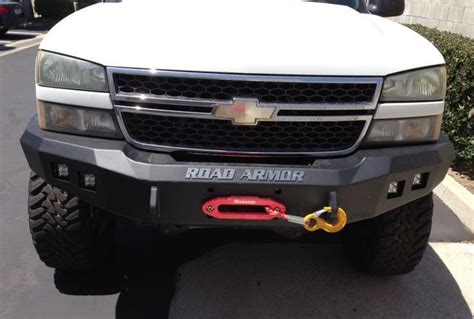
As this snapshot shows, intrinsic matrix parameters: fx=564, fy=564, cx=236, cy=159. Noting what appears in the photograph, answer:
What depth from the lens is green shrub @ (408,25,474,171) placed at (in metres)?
4.96

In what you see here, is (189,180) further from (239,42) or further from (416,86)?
(416,86)

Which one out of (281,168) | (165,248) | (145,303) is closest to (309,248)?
(165,248)

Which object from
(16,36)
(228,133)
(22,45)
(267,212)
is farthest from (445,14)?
(16,36)

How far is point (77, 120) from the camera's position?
2.52 metres

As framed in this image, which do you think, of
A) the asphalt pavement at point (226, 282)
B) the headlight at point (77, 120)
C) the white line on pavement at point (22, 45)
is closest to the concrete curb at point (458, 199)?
the asphalt pavement at point (226, 282)

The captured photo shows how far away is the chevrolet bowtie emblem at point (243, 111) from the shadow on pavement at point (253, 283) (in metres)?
1.15

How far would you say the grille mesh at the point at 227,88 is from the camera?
2.36 meters

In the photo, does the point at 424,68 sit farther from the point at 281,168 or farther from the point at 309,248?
the point at 309,248

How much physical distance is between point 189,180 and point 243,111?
373 millimetres

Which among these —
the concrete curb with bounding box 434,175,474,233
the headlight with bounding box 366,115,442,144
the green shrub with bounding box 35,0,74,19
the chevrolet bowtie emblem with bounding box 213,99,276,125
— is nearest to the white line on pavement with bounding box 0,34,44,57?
the green shrub with bounding box 35,0,74,19

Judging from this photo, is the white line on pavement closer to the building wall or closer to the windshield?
the building wall

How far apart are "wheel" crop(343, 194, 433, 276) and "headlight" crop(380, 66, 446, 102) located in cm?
61

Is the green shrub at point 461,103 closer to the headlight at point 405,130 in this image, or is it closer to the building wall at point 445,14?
the headlight at point 405,130

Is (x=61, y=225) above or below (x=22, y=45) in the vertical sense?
above
